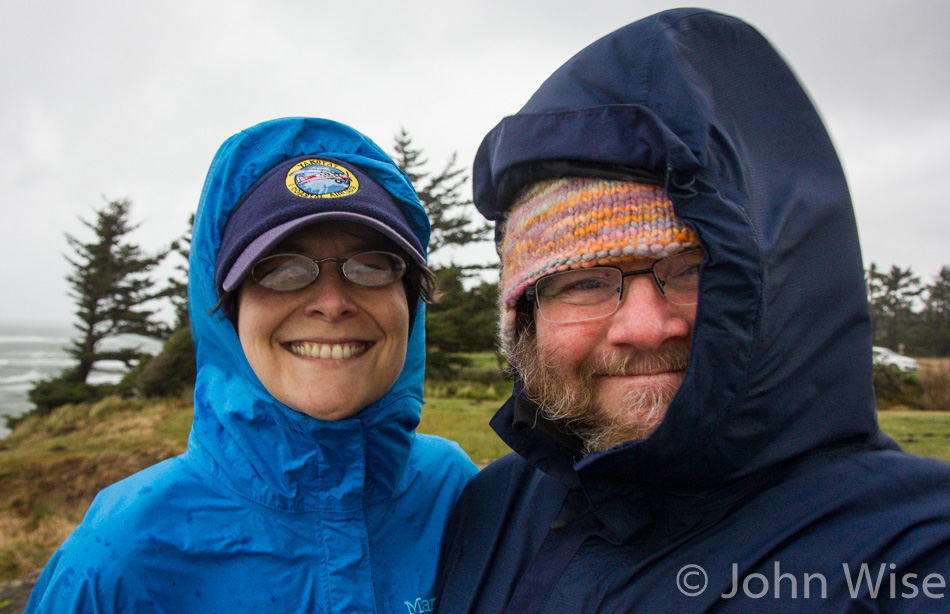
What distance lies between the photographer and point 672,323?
4.98 feet

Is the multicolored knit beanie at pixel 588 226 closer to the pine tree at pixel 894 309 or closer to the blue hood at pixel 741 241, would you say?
the blue hood at pixel 741 241

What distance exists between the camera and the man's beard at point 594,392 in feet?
5.09

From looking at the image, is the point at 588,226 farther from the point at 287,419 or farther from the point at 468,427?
the point at 468,427

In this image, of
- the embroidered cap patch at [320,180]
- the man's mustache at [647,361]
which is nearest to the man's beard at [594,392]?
the man's mustache at [647,361]

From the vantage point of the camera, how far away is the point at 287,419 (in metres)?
1.81

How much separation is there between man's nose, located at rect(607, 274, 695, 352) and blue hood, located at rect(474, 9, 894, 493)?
176mm

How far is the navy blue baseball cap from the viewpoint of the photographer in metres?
1.72

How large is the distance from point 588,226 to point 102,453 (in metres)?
13.0

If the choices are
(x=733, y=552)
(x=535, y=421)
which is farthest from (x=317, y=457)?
(x=733, y=552)

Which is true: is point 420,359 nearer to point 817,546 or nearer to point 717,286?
point 717,286

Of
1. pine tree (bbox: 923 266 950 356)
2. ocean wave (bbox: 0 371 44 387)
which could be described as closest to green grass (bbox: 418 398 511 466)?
pine tree (bbox: 923 266 950 356)

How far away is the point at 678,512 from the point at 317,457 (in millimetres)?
1105

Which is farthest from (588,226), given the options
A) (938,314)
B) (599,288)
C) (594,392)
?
(938,314)

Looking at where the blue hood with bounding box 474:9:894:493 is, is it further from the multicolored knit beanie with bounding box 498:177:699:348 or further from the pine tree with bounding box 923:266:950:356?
the pine tree with bounding box 923:266:950:356
